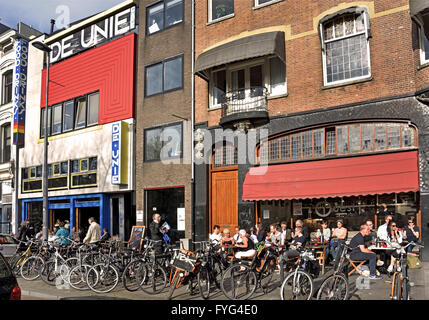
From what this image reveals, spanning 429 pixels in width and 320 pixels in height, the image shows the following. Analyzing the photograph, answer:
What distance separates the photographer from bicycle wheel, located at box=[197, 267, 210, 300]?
8.82m

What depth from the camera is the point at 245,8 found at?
15766mm

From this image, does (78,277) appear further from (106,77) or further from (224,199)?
(106,77)

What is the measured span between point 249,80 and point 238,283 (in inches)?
363

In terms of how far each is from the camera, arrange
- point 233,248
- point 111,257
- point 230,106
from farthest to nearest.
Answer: point 230,106 < point 233,248 < point 111,257

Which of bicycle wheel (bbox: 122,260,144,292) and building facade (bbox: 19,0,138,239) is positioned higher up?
building facade (bbox: 19,0,138,239)

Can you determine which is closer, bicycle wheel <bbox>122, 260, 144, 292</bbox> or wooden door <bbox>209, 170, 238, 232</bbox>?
bicycle wheel <bbox>122, 260, 144, 292</bbox>

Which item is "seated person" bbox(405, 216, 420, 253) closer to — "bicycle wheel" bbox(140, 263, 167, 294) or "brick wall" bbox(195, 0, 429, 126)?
"brick wall" bbox(195, 0, 429, 126)

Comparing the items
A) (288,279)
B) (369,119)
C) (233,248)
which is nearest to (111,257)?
(233,248)

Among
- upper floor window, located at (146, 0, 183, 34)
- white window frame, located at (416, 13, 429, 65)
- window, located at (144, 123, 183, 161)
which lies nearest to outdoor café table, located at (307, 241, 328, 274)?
white window frame, located at (416, 13, 429, 65)

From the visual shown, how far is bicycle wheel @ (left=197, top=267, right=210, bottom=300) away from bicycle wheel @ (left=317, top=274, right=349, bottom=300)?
2.72 m

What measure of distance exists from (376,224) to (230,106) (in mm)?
6978

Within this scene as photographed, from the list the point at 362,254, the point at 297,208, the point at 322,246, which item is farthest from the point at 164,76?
the point at 362,254

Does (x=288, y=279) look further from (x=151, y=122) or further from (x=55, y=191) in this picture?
(x=55, y=191)

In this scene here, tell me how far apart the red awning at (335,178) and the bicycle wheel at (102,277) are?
597 centimetres
